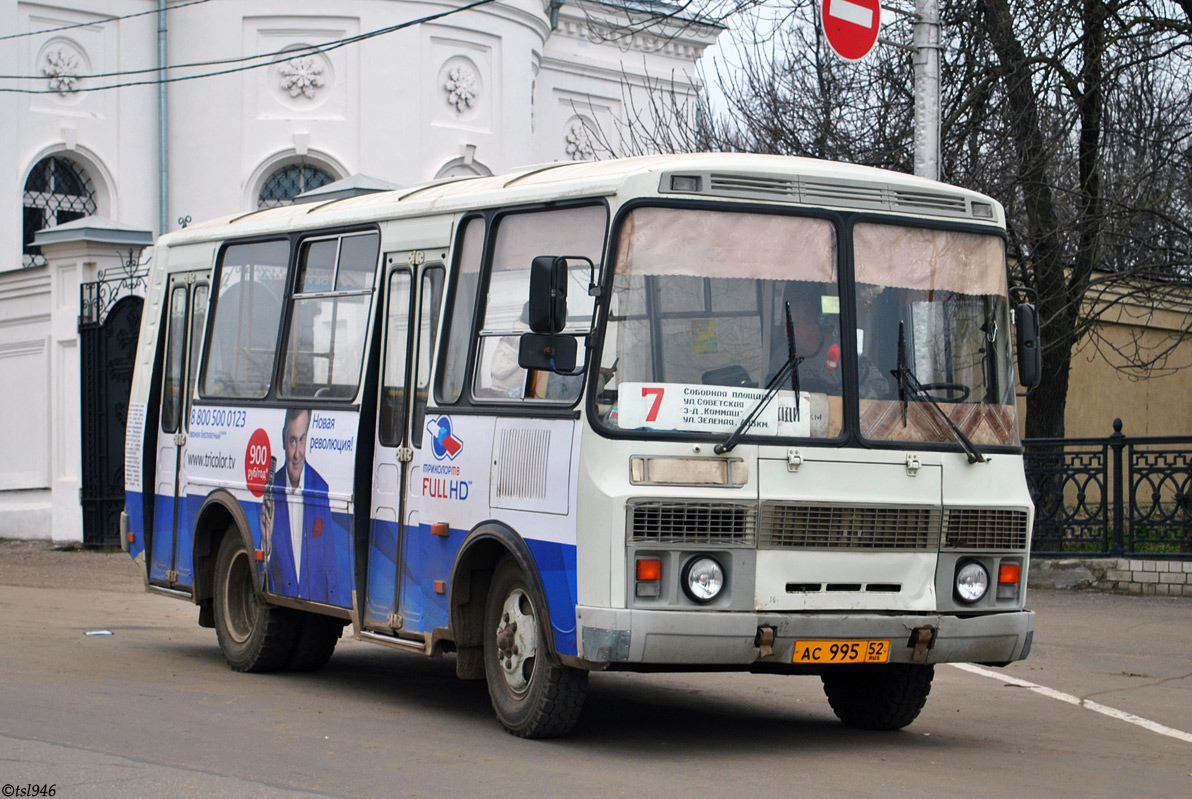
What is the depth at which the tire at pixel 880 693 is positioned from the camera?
8820 millimetres

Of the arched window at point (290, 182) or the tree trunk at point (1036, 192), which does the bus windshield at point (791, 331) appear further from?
the arched window at point (290, 182)

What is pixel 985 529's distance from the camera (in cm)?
821

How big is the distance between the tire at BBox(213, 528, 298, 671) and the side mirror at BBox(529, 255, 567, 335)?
151 inches

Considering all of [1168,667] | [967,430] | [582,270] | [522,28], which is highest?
[522,28]

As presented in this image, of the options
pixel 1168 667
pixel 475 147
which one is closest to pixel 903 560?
pixel 1168 667

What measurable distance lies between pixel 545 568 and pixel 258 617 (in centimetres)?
347

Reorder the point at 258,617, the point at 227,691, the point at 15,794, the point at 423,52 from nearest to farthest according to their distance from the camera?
the point at 15,794, the point at 227,691, the point at 258,617, the point at 423,52

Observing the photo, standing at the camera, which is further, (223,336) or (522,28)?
(522,28)

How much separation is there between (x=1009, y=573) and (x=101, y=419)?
1424 cm

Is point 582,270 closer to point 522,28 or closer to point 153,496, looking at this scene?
point 153,496

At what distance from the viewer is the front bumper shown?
7.43 metres

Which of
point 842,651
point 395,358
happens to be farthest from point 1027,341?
point 395,358

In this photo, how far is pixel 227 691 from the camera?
32.2ft

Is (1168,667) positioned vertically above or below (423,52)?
below
